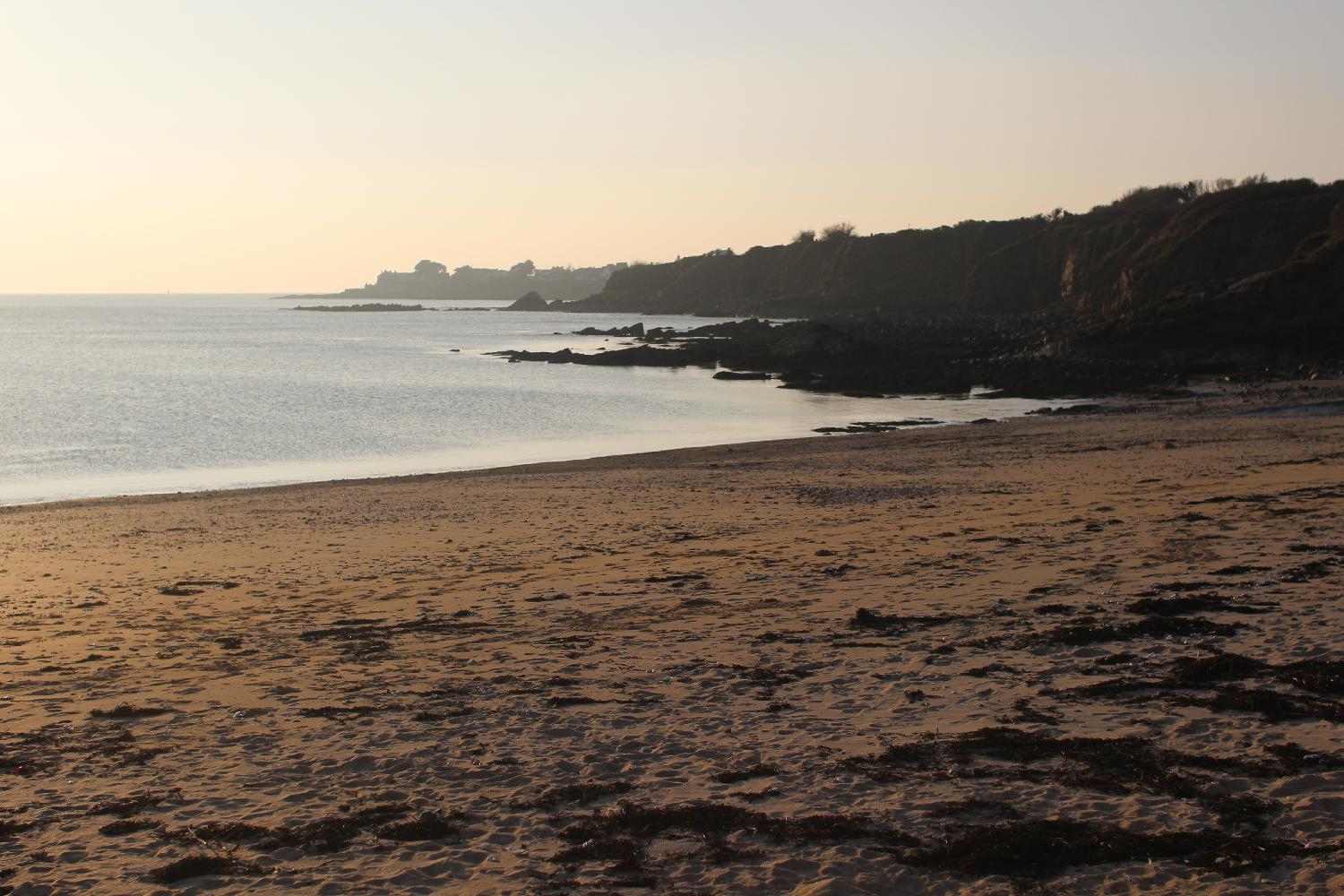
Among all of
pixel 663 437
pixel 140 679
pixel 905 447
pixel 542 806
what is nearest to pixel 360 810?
pixel 542 806

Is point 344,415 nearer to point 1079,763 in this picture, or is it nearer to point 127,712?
point 127,712

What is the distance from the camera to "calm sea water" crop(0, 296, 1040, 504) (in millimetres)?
28141

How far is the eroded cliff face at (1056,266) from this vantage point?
5372cm

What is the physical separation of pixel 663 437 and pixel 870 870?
91.4 feet

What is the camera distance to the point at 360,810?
5.94 metres

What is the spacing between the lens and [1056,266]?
320 ft

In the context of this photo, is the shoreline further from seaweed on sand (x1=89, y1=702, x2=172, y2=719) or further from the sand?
seaweed on sand (x1=89, y1=702, x2=172, y2=719)

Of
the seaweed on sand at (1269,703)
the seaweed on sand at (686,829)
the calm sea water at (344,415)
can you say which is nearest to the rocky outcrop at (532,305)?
the calm sea water at (344,415)

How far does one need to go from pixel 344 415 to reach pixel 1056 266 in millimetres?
73292

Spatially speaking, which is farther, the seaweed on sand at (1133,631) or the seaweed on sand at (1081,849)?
the seaweed on sand at (1133,631)

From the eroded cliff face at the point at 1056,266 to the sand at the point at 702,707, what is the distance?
3854 centimetres

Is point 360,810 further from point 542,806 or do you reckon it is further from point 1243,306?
point 1243,306

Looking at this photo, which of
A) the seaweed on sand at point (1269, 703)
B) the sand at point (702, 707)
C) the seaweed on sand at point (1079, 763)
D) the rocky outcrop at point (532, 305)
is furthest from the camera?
the rocky outcrop at point (532, 305)

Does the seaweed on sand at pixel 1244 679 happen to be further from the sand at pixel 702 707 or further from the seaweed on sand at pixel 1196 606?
the seaweed on sand at pixel 1196 606
